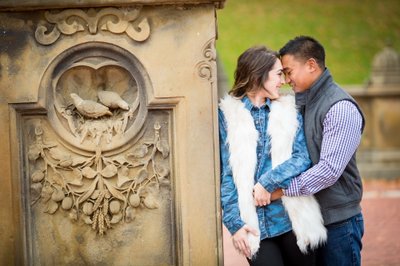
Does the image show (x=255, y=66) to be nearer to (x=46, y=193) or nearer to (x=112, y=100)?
(x=112, y=100)

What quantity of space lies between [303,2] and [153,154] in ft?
71.7

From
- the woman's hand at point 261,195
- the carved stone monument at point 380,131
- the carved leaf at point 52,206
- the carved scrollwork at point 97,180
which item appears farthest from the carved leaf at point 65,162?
the carved stone monument at point 380,131

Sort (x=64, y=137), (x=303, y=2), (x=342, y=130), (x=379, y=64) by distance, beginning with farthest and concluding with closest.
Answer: (x=303, y=2) → (x=379, y=64) → (x=64, y=137) → (x=342, y=130)

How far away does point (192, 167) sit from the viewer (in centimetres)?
457

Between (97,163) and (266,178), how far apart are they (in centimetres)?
103


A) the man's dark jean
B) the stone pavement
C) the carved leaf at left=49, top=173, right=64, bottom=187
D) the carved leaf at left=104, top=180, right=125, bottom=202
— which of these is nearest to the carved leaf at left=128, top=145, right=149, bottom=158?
the carved leaf at left=104, top=180, right=125, bottom=202

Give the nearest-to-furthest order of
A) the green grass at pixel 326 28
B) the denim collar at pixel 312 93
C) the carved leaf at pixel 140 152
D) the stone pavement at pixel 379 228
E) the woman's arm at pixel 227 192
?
the woman's arm at pixel 227 192 → the denim collar at pixel 312 93 → the carved leaf at pixel 140 152 → the stone pavement at pixel 379 228 → the green grass at pixel 326 28

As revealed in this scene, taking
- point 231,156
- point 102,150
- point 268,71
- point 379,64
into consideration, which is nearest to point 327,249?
point 231,156

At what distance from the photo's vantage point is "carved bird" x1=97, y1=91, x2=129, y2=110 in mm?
4590

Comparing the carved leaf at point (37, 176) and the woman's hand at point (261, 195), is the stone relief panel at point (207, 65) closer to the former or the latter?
the woman's hand at point (261, 195)

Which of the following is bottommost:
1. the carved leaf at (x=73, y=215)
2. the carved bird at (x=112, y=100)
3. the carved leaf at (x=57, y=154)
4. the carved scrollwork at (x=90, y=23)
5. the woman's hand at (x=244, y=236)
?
the woman's hand at (x=244, y=236)

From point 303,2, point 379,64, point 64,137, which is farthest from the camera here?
point 303,2

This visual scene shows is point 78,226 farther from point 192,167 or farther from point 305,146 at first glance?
point 305,146

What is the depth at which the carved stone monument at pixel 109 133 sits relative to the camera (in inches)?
179
